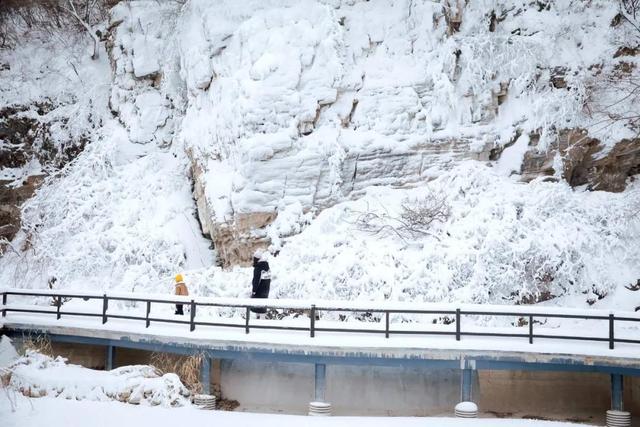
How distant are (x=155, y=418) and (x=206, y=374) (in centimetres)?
290

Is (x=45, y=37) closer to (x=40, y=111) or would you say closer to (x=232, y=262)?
(x=40, y=111)

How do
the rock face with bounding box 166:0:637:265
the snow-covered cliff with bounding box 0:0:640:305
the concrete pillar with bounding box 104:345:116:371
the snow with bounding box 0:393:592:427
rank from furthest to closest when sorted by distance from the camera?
the rock face with bounding box 166:0:637:265 → the snow-covered cliff with bounding box 0:0:640:305 → the concrete pillar with bounding box 104:345:116:371 → the snow with bounding box 0:393:592:427

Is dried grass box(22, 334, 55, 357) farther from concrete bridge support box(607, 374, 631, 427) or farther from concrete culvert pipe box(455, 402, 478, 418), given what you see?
concrete bridge support box(607, 374, 631, 427)

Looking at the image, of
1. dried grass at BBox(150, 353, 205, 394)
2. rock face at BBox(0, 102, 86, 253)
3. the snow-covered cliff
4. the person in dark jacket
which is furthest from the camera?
rock face at BBox(0, 102, 86, 253)

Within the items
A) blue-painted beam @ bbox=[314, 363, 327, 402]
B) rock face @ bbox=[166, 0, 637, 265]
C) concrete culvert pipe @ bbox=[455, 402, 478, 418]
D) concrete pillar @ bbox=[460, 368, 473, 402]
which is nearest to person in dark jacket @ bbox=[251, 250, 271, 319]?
blue-painted beam @ bbox=[314, 363, 327, 402]

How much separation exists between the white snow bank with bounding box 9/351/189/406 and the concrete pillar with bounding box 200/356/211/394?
1.76 ft

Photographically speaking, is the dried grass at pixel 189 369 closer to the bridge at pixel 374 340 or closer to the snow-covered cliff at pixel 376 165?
the bridge at pixel 374 340

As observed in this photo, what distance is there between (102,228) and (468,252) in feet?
44.0

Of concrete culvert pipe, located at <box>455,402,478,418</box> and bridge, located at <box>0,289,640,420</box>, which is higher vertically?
bridge, located at <box>0,289,640,420</box>

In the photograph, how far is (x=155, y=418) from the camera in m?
11.9

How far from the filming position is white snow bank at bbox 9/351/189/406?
43.4ft

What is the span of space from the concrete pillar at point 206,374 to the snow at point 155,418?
175 centimetres

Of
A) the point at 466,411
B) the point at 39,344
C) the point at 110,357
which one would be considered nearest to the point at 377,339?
the point at 466,411

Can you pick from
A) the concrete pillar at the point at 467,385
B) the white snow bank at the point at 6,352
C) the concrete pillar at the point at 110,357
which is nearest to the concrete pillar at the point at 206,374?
the concrete pillar at the point at 110,357
